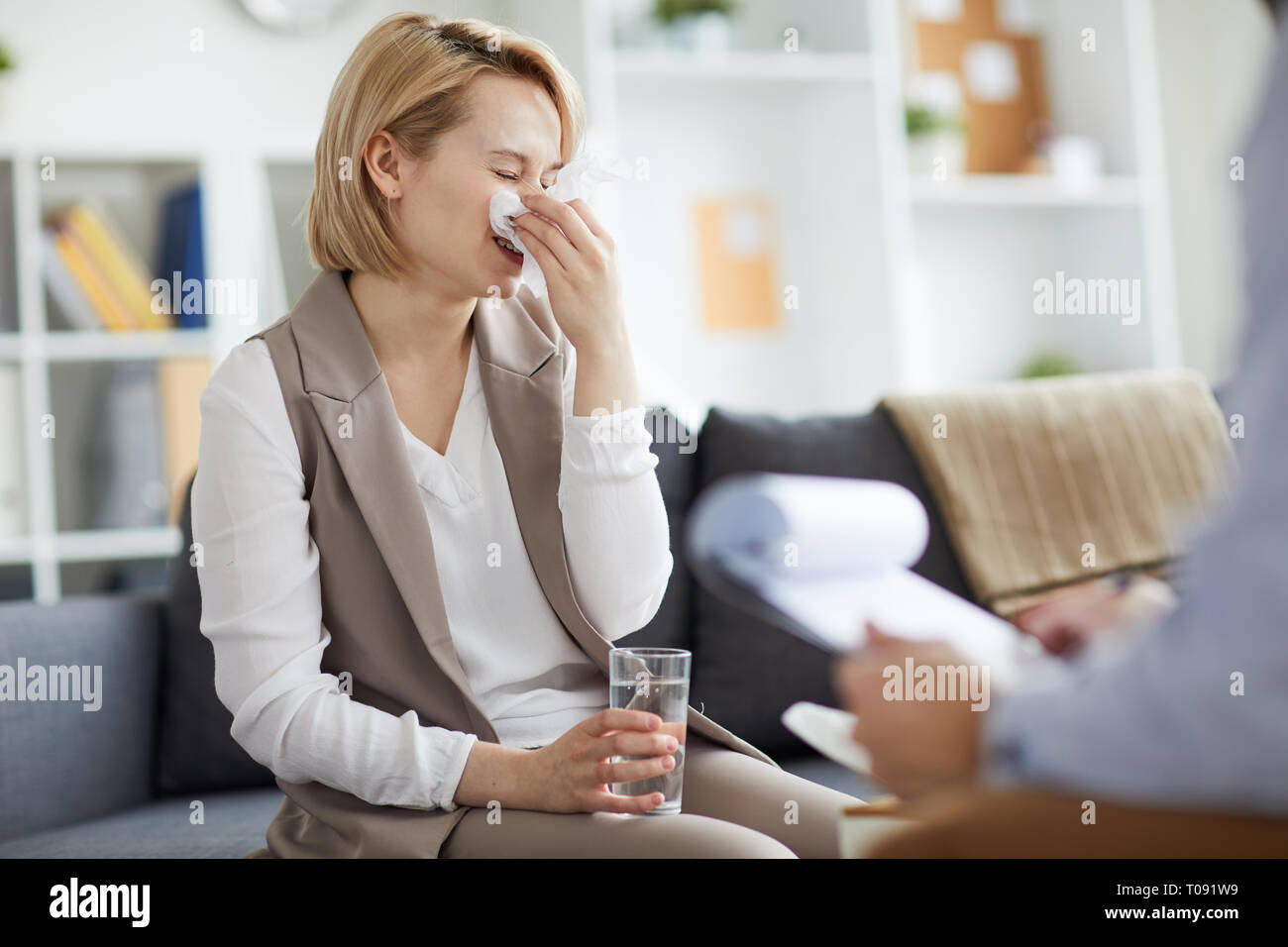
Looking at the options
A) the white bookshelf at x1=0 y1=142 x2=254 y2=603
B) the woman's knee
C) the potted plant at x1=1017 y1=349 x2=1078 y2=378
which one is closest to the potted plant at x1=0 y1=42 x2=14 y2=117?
the white bookshelf at x1=0 y1=142 x2=254 y2=603

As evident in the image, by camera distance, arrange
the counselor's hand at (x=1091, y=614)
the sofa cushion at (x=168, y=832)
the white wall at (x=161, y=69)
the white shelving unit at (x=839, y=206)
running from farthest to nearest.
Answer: the white shelving unit at (x=839, y=206) < the white wall at (x=161, y=69) < the sofa cushion at (x=168, y=832) < the counselor's hand at (x=1091, y=614)

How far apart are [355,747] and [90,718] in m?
0.66

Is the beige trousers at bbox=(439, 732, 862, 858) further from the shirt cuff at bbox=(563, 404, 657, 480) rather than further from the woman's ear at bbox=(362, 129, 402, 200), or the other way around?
the woman's ear at bbox=(362, 129, 402, 200)

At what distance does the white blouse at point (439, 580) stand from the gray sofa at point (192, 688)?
0.32m

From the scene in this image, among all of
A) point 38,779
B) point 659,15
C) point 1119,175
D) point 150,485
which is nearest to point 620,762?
point 38,779

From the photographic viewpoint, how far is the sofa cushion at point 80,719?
1.29 m

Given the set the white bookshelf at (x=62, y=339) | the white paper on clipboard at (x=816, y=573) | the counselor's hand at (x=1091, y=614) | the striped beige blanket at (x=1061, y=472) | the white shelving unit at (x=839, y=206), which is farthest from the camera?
the white shelving unit at (x=839, y=206)

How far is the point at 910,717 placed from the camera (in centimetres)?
52

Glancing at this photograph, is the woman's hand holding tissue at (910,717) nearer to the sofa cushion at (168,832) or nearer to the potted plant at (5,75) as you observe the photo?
the sofa cushion at (168,832)

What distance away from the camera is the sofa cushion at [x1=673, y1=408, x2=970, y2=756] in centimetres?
150

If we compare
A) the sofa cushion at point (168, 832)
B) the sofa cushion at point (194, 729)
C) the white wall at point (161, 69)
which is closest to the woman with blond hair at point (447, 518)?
the sofa cushion at point (168, 832)

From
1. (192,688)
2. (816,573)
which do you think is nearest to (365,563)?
(816,573)

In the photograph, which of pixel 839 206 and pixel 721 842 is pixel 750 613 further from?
pixel 839 206

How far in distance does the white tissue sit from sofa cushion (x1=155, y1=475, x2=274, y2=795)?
2.26 ft
